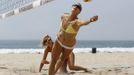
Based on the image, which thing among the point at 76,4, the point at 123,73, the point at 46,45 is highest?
the point at 76,4

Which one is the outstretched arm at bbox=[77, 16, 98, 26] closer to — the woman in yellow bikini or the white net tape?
the woman in yellow bikini

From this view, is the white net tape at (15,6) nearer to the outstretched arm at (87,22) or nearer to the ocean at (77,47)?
the ocean at (77,47)

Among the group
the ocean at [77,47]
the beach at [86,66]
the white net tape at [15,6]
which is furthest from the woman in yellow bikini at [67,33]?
the ocean at [77,47]

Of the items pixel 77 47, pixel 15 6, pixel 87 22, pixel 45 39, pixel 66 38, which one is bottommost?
pixel 77 47

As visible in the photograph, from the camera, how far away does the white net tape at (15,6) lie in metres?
9.27

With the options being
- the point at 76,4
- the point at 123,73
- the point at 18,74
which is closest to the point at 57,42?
the point at 76,4

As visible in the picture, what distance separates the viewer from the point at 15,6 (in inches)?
390

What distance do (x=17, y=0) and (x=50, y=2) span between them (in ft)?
4.86

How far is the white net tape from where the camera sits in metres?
9.27

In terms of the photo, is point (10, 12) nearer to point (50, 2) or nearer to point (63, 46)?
point (50, 2)

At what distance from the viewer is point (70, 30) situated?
19.5 ft

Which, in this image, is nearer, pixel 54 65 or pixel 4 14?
pixel 54 65

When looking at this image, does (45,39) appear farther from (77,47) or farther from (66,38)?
(77,47)

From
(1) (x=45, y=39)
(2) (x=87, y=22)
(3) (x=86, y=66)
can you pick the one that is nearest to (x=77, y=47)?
(3) (x=86, y=66)
